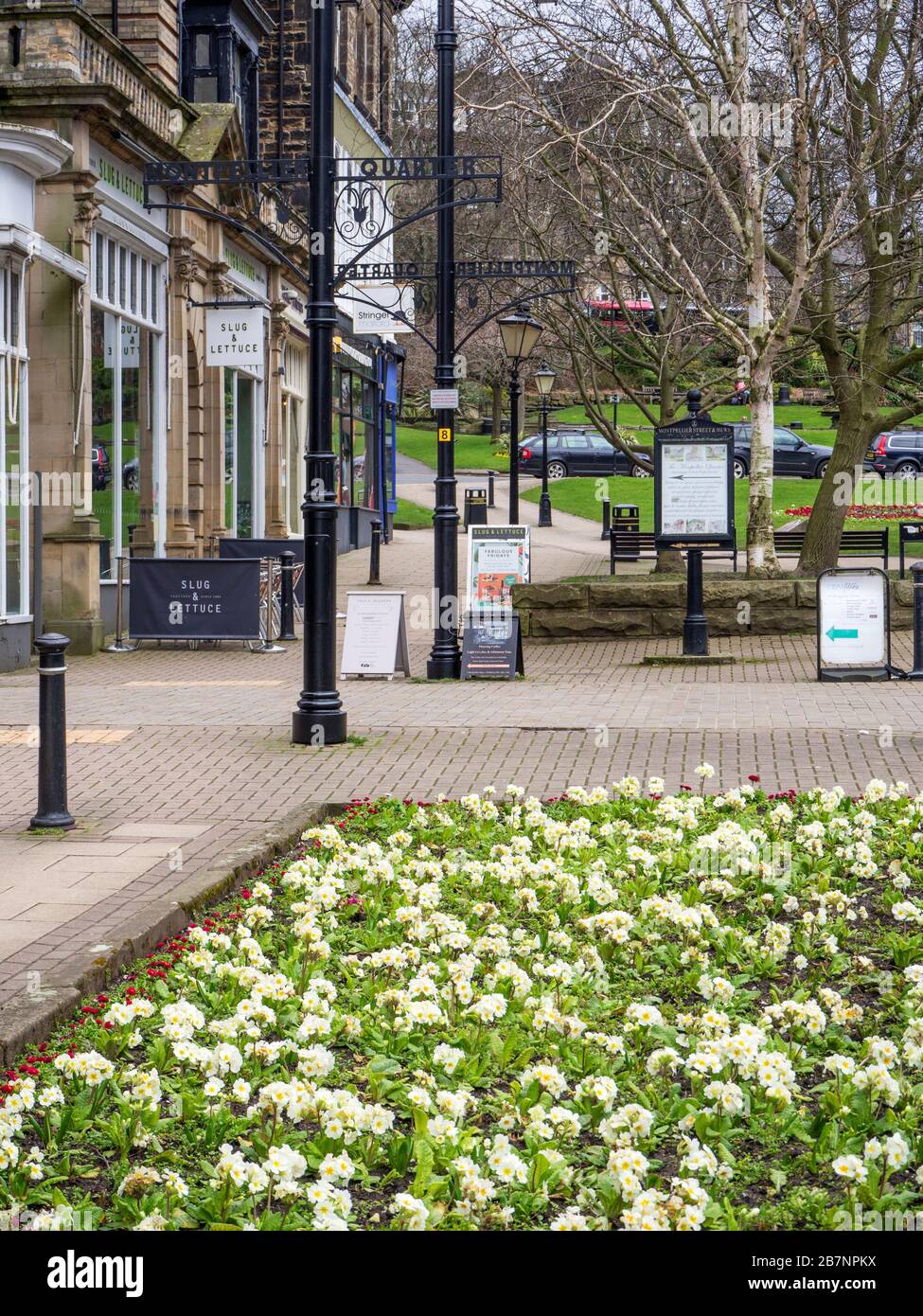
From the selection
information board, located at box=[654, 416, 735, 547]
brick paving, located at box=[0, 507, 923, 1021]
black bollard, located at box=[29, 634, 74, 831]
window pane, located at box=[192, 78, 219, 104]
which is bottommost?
brick paving, located at box=[0, 507, 923, 1021]

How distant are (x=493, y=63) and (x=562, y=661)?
7946 millimetres

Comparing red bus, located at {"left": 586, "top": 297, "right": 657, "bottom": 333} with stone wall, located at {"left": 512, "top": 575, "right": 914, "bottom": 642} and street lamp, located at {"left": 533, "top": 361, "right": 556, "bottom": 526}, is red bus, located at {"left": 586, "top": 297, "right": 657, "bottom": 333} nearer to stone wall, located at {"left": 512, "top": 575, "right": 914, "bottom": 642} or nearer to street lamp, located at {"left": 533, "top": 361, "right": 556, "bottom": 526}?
street lamp, located at {"left": 533, "top": 361, "right": 556, "bottom": 526}

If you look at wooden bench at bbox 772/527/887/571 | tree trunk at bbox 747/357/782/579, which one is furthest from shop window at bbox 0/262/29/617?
wooden bench at bbox 772/527/887/571

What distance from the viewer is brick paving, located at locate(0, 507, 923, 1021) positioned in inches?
293

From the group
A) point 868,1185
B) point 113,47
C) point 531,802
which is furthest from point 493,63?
point 868,1185

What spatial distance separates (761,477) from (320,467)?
31.4 feet

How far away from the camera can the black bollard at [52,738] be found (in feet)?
27.8

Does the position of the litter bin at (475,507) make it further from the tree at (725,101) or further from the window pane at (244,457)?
the tree at (725,101)

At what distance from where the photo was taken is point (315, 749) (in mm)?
11734

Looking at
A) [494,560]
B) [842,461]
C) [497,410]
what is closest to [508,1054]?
[494,560]

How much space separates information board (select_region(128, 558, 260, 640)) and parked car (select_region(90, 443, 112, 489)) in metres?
1.89

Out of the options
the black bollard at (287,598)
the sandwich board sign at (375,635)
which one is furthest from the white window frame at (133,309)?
the sandwich board sign at (375,635)

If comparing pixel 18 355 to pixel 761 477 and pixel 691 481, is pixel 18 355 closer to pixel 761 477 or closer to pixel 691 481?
pixel 691 481

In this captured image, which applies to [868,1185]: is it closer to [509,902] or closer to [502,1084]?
[502,1084]
